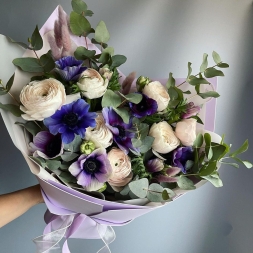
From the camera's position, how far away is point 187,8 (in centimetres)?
101

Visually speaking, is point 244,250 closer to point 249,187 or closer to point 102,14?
point 249,187

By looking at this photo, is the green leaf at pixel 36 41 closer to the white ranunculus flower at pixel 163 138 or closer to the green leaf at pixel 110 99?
the green leaf at pixel 110 99

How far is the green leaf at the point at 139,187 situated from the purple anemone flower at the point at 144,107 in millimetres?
131

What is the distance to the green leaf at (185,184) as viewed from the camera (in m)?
0.67

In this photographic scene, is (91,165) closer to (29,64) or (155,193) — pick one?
(155,193)

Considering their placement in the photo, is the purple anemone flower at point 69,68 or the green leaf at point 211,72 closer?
the purple anemone flower at point 69,68

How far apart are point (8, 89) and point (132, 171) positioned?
1.00 feet

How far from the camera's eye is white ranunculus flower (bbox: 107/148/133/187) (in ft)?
2.11

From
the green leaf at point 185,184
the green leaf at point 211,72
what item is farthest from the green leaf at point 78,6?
the green leaf at point 185,184

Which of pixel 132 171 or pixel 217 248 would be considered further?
pixel 217 248

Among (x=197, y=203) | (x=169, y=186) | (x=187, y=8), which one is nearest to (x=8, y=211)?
(x=169, y=186)

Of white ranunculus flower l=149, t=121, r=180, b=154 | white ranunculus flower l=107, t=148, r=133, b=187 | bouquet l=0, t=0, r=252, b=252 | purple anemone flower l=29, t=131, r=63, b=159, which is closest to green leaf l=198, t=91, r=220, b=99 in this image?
bouquet l=0, t=0, r=252, b=252

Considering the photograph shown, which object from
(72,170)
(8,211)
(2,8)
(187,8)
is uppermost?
(187,8)

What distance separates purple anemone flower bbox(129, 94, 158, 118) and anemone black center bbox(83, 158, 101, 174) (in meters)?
0.12
